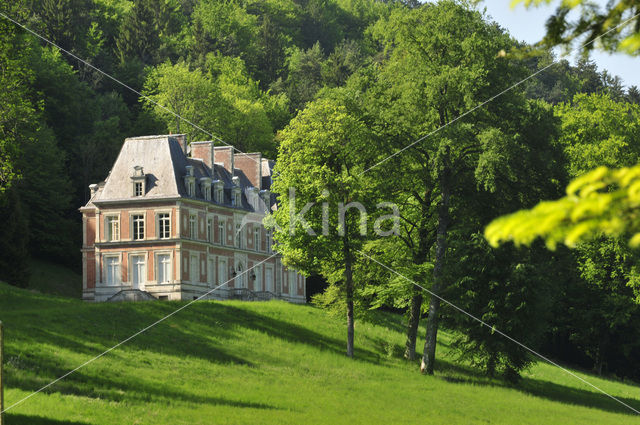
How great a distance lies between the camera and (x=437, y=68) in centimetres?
4172

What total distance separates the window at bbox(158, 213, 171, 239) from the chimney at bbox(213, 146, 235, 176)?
9.74 metres

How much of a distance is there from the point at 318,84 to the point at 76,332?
80122mm

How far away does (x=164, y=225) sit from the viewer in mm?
Answer: 66125

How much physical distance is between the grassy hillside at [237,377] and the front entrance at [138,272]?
1672 centimetres

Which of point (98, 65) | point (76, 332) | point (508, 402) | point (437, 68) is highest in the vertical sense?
point (98, 65)

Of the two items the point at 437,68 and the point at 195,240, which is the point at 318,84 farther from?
the point at 437,68

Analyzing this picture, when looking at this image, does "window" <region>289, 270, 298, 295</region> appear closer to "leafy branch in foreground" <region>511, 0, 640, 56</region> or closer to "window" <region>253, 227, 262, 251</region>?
"window" <region>253, 227, 262, 251</region>

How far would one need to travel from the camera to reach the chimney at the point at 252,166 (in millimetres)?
76500

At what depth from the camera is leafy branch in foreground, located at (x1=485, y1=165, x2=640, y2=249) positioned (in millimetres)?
6172

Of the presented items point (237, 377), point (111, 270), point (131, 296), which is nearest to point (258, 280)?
point (111, 270)

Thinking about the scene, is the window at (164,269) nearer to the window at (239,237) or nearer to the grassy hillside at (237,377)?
the window at (239,237)

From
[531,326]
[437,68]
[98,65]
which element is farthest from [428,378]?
[98,65]

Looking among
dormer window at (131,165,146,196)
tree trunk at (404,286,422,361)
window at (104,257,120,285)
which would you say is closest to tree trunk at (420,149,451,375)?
tree trunk at (404,286,422,361)

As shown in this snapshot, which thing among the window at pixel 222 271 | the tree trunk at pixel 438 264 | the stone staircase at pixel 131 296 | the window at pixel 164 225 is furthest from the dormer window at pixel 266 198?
the tree trunk at pixel 438 264
